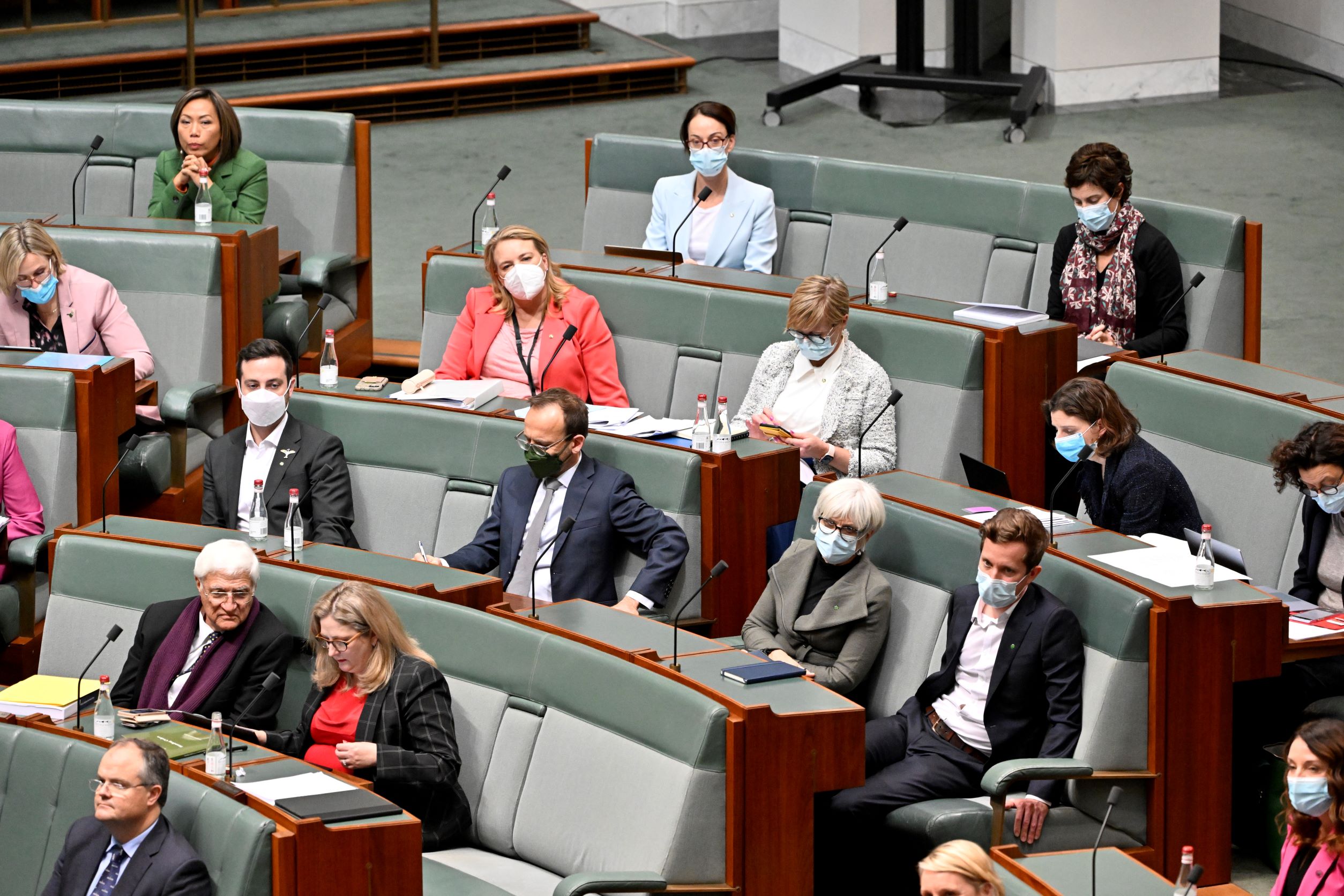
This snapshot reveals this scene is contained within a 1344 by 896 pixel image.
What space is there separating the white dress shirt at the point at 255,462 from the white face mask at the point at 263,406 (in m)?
0.03

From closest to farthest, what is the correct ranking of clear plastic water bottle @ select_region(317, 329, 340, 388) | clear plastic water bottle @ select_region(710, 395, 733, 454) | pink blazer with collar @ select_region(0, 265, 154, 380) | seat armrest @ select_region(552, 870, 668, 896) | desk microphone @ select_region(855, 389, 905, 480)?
seat armrest @ select_region(552, 870, 668, 896) < clear plastic water bottle @ select_region(710, 395, 733, 454) < desk microphone @ select_region(855, 389, 905, 480) < clear plastic water bottle @ select_region(317, 329, 340, 388) < pink blazer with collar @ select_region(0, 265, 154, 380)

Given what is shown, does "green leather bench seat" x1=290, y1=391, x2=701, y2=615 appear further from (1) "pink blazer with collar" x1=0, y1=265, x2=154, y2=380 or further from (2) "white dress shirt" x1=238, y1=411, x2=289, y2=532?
(1) "pink blazer with collar" x1=0, y1=265, x2=154, y2=380

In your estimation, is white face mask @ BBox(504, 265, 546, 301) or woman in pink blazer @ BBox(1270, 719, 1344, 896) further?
white face mask @ BBox(504, 265, 546, 301)

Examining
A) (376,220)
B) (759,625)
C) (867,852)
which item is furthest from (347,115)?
(867,852)

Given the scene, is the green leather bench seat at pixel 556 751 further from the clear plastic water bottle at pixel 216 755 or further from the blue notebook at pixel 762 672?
the clear plastic water bottle at pixel 216 755

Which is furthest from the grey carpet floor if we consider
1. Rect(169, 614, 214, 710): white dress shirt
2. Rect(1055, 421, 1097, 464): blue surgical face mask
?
Rect(169, 614, 214, 710): white dress shirt

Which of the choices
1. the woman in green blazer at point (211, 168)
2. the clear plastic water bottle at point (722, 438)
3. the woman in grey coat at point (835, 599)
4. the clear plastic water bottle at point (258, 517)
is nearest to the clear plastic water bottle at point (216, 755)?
the clear plastic water bottle at point (258, 517)

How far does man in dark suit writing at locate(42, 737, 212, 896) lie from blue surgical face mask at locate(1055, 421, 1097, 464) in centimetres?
182

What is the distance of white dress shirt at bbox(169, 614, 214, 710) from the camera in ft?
11.4

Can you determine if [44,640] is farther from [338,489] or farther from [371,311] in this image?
[371,311]

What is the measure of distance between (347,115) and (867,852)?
3.07 meters

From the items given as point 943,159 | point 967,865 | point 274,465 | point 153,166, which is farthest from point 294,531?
point 943,159

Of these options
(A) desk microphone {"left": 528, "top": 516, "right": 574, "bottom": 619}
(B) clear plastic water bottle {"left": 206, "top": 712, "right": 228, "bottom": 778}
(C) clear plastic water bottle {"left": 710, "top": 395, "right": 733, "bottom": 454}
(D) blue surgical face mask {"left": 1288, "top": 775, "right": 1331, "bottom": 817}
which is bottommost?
(B) clear plastic water bottle {"left": 206, "top": 712, "right": 228, "bottom": 778}

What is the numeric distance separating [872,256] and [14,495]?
2301mm
